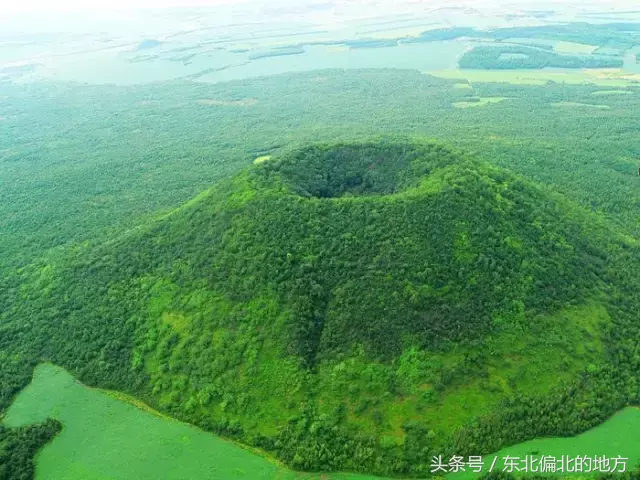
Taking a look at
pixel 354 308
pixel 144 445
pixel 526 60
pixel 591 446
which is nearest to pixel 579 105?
pixel 526 60

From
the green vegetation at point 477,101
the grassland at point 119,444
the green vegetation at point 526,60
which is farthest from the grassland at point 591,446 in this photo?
the green vegetation at point 526,60

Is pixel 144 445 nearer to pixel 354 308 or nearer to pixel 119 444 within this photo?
pixel 119 444

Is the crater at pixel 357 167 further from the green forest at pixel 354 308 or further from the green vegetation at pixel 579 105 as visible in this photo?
the green vegetation at pixel 579 105

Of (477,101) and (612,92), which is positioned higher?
(477,101)

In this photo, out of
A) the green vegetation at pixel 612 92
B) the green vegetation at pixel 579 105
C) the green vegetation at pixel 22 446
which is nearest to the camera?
the green vegetation at pixel 22 446

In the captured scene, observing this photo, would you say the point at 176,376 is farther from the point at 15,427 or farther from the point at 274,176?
the point at 274,176

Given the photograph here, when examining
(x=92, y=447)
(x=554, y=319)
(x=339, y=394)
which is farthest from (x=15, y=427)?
(x=554, y=319)

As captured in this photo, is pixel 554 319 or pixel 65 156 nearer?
pixel 554 319
